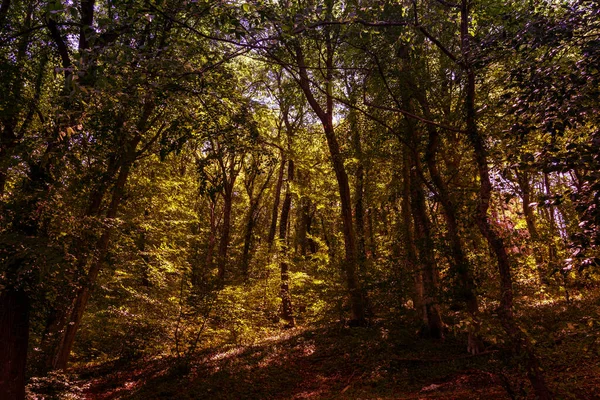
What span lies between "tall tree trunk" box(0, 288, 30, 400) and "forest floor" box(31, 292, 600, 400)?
2482 mm

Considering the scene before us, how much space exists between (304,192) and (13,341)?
39.1 ft

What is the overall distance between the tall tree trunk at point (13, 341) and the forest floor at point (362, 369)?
2482 mm

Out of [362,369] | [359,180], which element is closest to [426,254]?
[362,369]

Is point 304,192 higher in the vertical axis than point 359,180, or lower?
lower

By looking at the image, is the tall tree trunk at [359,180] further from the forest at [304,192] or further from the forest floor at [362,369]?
the forest floor at [362,369]

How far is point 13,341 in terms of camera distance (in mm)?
7020

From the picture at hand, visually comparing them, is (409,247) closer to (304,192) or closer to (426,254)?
(426,254)

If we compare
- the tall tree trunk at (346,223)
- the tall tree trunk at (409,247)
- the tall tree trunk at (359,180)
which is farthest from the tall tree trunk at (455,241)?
the tall tree trunk at (346,223)

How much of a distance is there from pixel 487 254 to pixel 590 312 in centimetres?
455

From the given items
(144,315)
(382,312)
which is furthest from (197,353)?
(382,312)

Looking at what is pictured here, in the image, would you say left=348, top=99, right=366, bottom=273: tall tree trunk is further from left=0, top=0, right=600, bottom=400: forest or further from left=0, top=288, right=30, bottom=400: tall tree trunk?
left=0, top=288, right=30, bottom=400: tall tree trunk

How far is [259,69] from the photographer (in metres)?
17.9

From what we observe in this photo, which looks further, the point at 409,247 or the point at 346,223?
the point at 346,223

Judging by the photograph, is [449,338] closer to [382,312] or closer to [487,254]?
[487,254]
